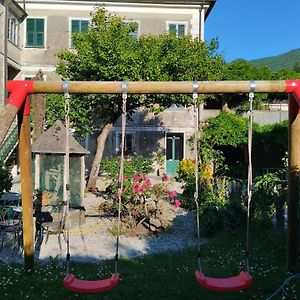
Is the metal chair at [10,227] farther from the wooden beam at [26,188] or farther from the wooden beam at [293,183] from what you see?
the wooden beam at [293,183]

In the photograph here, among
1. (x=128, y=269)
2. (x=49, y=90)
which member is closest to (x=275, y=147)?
(x=128, y=269)

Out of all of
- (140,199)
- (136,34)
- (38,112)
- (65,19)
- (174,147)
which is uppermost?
(65,19)

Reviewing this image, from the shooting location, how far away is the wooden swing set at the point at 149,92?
4.46 meters

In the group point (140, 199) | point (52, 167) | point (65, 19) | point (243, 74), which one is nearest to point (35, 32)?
point (65, 19)

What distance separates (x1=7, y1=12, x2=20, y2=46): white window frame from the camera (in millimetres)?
20938

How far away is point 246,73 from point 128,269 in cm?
2123

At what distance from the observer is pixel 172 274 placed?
620 centimetres

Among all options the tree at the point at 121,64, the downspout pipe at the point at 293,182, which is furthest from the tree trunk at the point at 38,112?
the downspout pipe at the point at 293,182

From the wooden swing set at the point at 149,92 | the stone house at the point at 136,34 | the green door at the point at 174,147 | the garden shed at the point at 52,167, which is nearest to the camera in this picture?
the wooden swing set at the point at 149,92

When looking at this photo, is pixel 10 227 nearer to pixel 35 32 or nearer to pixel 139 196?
pixel 139 196

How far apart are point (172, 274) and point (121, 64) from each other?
1002 cm

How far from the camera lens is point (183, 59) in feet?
52.7

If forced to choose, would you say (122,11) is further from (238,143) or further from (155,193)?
(155,193)

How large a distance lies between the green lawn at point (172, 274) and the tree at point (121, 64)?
864 cm
